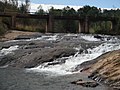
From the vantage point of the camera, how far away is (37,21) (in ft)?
339

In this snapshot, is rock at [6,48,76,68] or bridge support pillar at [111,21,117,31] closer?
rock at [6,48,76,68]

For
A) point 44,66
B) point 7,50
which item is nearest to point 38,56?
point 44,66

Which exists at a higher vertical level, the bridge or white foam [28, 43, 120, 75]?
the bridge

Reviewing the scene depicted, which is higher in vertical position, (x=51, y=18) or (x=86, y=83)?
(x=51, y=18)

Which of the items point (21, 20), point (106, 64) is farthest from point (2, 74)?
point (21, 20)

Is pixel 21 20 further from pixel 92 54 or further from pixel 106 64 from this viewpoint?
pixel 106 64

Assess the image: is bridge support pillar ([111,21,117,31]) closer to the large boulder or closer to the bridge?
the bridge

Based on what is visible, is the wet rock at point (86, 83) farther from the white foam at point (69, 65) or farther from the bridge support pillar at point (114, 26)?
the bridge support pillar at point (114, 26)

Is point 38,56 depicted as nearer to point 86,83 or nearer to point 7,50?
point 7,50

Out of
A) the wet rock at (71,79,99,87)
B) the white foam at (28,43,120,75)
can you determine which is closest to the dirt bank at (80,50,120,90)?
the wet rock at (71,79,99,87)

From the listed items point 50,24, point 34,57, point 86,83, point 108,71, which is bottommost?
point 86,83

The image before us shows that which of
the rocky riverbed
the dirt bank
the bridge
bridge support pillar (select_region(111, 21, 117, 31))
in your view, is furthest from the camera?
bridge support pillar (select_region(111, 21, 117, 31))

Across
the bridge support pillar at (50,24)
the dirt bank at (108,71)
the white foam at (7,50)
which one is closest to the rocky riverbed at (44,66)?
the white foam at (7,50)

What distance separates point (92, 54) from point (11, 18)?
43.7 meters
